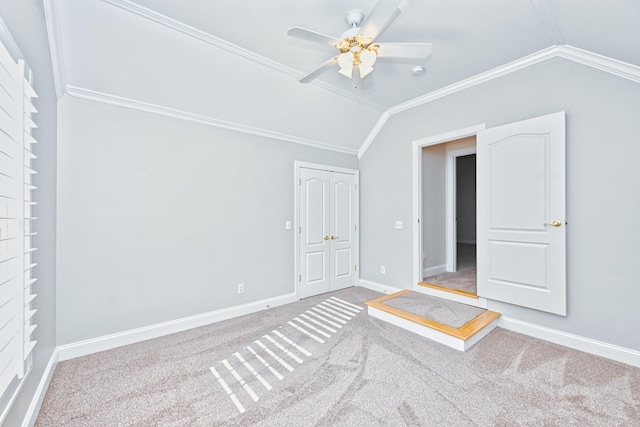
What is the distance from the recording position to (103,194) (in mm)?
2502

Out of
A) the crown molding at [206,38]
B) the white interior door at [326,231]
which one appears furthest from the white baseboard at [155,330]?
the crown molding at [206,38]

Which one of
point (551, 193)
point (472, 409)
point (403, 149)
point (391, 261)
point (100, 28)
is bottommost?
point (472, 409)

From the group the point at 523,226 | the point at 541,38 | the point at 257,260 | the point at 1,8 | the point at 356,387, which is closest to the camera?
the point at 1,8

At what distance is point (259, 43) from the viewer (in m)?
2.46

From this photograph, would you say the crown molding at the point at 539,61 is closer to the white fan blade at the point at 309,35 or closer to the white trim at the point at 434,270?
the white fan blade at the point at 309,35

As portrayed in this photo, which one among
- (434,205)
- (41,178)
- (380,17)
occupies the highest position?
(380,17)

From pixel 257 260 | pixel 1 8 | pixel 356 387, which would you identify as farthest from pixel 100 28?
pixel 356 387

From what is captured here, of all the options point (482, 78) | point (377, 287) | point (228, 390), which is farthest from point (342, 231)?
point (228, 390)

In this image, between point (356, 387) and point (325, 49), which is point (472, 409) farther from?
point (325, 49)

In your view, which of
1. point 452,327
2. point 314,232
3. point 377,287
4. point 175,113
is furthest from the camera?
point 377,287

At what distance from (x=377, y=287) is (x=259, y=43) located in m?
3.64

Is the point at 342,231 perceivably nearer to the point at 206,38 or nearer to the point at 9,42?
the point at 206,38

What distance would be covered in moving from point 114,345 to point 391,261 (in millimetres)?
3490

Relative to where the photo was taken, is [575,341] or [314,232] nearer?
[575,341]
